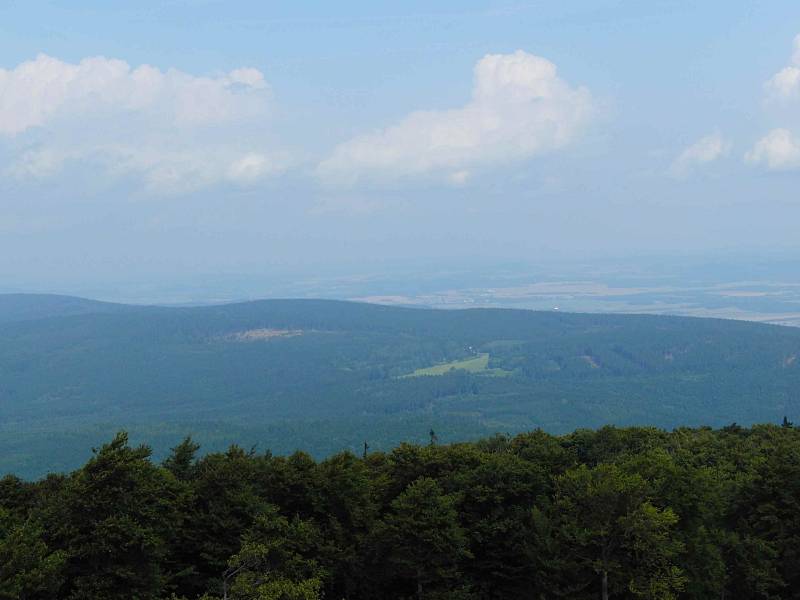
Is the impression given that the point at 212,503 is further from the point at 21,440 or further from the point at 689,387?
the point at 689,387

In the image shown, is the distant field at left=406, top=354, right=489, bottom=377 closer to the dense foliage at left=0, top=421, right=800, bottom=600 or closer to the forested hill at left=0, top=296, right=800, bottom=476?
the forested hill at left=0, top=296, right=800, bottom=476

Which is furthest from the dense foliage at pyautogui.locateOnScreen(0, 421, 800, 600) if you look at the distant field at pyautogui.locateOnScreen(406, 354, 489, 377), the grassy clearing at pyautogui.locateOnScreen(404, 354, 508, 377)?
the distant field at pyautogui.locateOnScreen(406, 354, 489, 377)

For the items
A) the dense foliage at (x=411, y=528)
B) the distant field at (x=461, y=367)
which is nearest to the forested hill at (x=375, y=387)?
the distant field at (x=461, y=367)

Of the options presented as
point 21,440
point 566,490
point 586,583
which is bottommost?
point 21,440

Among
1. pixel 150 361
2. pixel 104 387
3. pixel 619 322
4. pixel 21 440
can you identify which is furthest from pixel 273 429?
pixel 619 322

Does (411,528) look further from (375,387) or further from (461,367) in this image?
(461,367)

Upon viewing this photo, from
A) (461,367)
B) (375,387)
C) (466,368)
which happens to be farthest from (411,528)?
(461,367)
